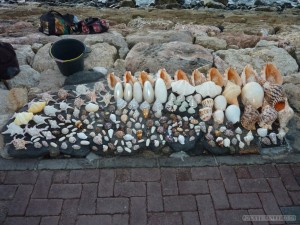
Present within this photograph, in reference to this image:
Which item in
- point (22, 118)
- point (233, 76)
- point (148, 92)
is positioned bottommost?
point (22, 118)

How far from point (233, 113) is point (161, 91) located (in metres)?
0.94

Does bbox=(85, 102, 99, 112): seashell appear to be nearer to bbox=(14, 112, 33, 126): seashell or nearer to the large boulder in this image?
bbox=(14, 112, 33, 126): seashell

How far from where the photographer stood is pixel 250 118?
141 inches

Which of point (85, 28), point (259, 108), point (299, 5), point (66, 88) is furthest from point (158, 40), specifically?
point (299, 5)

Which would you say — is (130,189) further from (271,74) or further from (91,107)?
(271,74)

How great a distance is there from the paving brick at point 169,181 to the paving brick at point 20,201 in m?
1.41

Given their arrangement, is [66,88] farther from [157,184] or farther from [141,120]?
[157,184]

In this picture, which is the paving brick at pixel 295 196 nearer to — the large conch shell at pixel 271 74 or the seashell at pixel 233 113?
the seashell at pixel 233 113

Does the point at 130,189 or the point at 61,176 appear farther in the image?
the point at 61,176

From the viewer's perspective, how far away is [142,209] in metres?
2.94

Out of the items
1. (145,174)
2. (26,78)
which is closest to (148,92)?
(145,174)

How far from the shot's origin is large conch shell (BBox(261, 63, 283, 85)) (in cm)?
410

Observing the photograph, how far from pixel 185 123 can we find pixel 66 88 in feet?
6.01

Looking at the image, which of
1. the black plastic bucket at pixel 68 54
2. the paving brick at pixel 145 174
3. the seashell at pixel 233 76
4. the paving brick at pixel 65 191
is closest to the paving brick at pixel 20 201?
the paving brick at pixel 65 191
